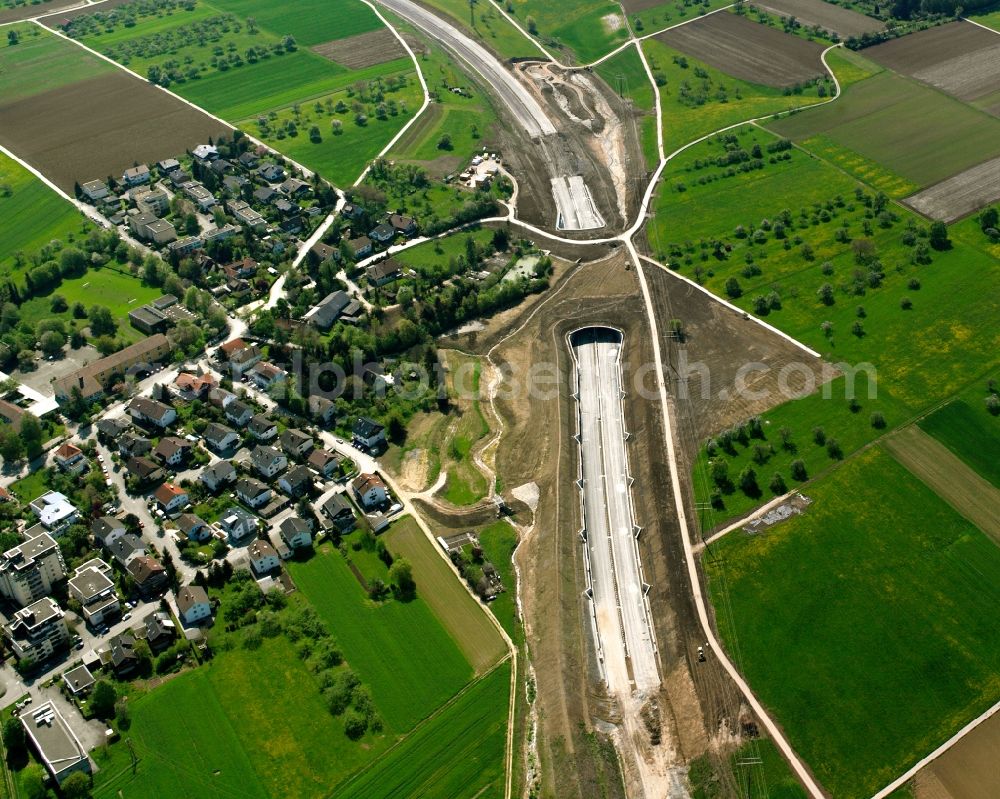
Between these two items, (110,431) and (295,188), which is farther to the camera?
(295,188)

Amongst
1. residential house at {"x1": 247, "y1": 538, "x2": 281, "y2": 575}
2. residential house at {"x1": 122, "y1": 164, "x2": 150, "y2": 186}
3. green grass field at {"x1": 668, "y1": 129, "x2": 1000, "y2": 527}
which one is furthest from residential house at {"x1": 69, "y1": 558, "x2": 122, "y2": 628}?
residential house at {"x1": 122, "y1": 164, "x2": 150, "y2": 186}

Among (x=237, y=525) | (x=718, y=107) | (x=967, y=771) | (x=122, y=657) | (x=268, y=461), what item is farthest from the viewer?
(x=718, y=107)

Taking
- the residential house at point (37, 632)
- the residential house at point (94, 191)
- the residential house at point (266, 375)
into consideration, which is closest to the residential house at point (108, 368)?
the residential house at point (266, 375)

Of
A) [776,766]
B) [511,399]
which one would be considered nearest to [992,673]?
[776,766]

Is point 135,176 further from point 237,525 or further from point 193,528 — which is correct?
point 237,525

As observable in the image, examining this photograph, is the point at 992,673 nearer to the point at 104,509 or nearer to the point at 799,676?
the point at 799,676

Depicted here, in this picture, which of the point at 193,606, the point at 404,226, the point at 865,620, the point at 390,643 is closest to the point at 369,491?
the point at 390,643

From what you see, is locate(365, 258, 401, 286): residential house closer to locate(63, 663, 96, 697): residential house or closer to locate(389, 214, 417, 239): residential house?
locate(389, 214, 417, 239): residential house
